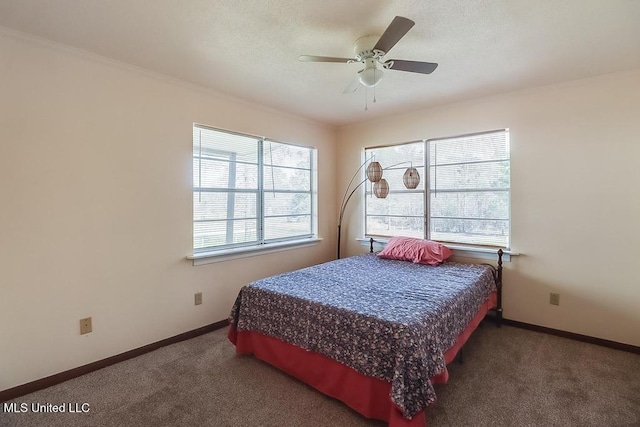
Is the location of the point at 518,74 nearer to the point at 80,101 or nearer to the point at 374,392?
the point at 374,392

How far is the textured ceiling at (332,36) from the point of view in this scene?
1.82 meters

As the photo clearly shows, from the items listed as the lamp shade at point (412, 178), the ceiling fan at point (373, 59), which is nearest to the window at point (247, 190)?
the lamp shade at point (412, 178)

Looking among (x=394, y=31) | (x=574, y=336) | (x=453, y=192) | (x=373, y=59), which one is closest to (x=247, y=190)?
(x=373, y=59)

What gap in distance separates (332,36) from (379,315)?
1.89m

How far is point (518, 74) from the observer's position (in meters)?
2.75

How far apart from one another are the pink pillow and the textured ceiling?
171 centimetres

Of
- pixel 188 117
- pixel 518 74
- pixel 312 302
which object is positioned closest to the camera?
pixel 312 302

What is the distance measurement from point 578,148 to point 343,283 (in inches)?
101

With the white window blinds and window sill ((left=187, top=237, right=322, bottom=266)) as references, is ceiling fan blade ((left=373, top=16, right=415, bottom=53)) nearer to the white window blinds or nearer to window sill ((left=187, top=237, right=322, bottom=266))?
the white window blinds

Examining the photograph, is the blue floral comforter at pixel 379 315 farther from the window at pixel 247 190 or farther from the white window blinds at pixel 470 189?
the window at pixel 247 190

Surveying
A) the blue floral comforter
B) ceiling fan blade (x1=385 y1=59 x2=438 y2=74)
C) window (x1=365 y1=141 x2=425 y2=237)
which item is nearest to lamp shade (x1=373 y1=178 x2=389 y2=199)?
window (x1=365 y1=141 x2=425 y2=237)

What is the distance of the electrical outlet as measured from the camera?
92.4 inches

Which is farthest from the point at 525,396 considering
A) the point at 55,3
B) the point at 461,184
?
the point at 55,3

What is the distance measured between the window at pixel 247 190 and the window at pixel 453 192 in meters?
1.13
